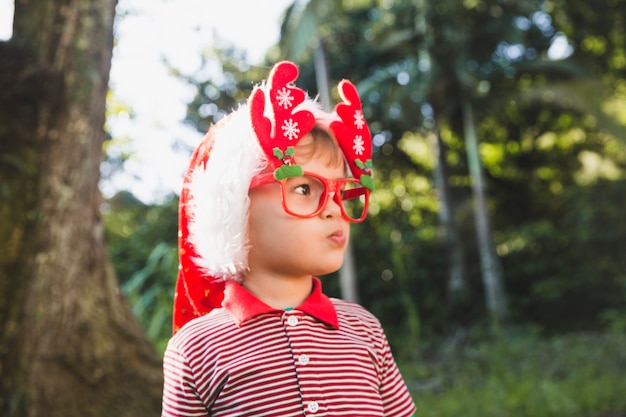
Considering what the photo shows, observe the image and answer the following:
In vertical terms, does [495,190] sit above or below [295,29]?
below

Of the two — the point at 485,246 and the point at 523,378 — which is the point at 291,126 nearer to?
the point at 523,378

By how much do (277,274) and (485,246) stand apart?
10.4m

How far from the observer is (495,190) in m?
14.4

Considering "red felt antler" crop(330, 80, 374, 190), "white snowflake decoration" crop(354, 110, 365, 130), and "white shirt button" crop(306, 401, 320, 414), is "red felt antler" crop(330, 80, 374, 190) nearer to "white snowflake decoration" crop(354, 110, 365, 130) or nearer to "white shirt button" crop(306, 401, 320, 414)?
"white snowflake decoration" crop(354, 110, 365, 130)

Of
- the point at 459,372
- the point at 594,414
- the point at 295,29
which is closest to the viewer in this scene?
the point at 594,414

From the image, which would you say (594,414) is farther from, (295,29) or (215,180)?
(295,29)

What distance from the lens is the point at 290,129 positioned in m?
1.40

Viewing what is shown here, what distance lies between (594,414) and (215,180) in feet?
13.4

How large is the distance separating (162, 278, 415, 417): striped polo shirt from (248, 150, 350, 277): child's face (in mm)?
81

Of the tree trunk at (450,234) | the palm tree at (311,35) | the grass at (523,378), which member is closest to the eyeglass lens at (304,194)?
the grass at (523,378)

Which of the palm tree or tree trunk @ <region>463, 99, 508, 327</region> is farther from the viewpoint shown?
tree trunk @ <region>463, 99, 508, 327</region>

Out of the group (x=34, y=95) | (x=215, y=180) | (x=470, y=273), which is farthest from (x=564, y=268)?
(x=215, y=180)

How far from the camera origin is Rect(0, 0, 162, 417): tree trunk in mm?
2850

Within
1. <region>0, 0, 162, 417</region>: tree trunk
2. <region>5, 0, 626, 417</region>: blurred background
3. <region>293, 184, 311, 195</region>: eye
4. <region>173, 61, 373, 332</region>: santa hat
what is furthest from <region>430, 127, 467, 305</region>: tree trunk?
<region>293, 184, 311, 195</region>: eye
